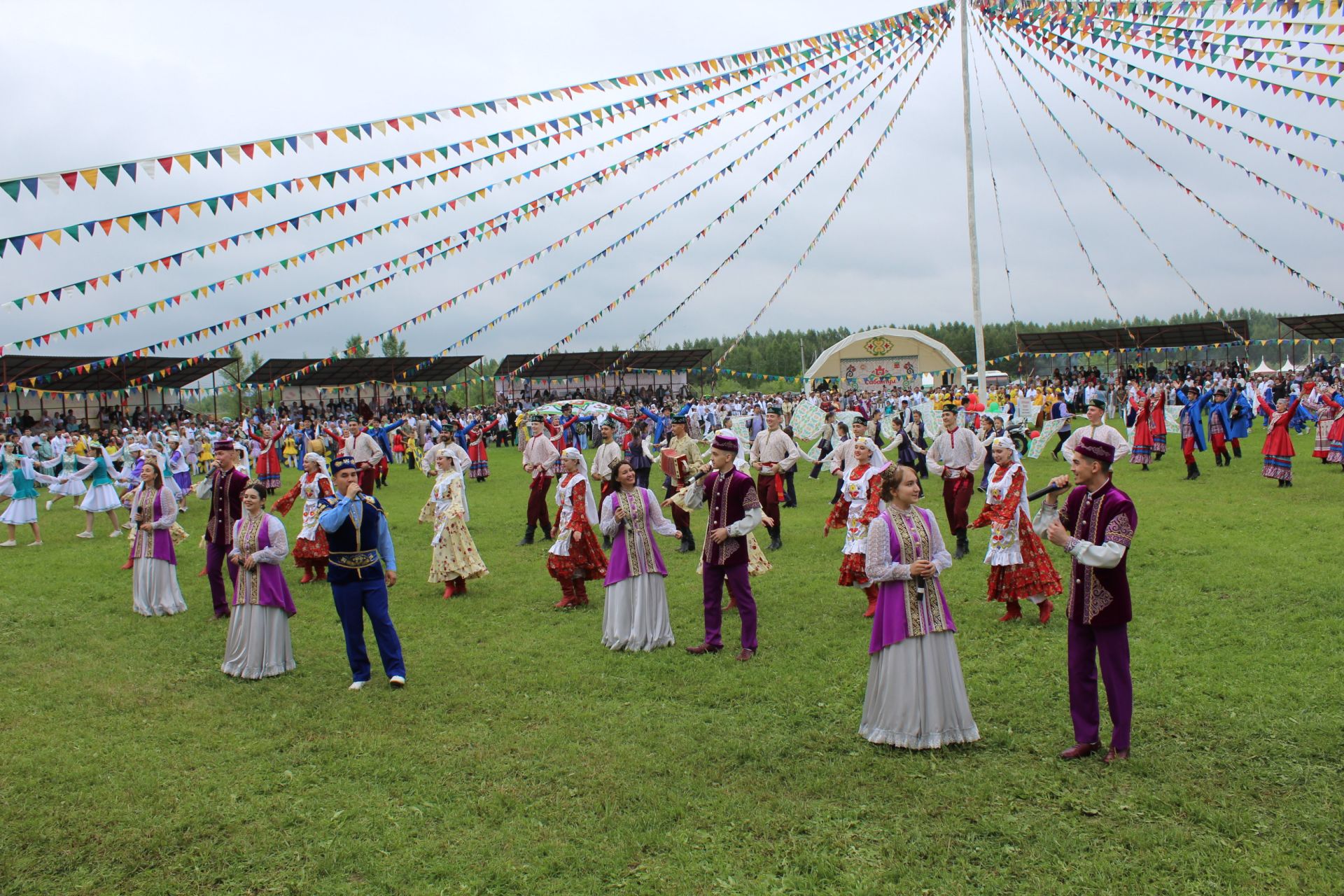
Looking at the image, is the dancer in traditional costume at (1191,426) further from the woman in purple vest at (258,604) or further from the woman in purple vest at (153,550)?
the woman in purple vest at (153,550)

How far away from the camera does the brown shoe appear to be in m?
5.46

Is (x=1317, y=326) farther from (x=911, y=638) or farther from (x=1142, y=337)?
(x=911, y=638)

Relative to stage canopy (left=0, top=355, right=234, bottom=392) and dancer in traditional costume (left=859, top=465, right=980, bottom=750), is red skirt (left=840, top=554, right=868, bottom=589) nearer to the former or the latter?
dancer in traditional costume (left=859, top=465, right=980, bottom=750)

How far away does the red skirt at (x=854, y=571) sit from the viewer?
8906 millimetres

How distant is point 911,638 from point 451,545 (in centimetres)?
681

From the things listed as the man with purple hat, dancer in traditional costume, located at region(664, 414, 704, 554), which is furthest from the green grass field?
dancer in traditional costume, located at region(664, 414, 704, 554)

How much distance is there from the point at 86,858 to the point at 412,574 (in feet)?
25.2

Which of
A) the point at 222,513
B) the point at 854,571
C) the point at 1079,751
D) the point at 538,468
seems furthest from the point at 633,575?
the point at 538,468

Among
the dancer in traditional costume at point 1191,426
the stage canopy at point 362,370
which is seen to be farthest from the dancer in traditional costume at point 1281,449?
the stage canopy at point 362,370

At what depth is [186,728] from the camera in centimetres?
664

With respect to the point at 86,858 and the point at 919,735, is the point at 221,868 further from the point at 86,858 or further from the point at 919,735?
the point at 919,735

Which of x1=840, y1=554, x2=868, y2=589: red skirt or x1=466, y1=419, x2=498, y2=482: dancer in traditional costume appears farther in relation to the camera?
x1=466, y1=419, x2=498, y2=482: dancer in traditional costume

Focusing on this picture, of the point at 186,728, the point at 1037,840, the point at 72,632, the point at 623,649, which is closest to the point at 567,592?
the point at 623,649

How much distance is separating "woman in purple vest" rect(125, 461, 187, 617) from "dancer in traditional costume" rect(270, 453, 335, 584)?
119cm
